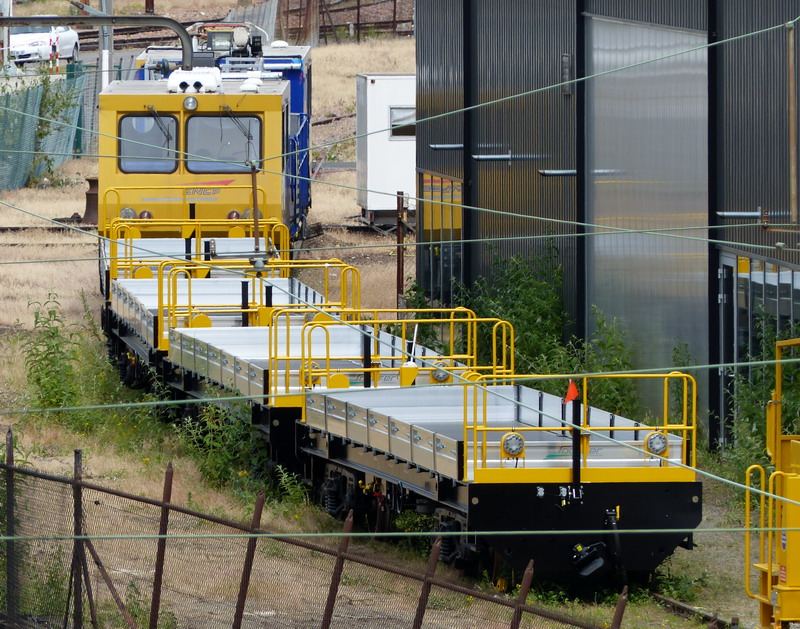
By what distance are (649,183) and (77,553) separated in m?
9.90

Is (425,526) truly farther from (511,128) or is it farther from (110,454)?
(511,128)

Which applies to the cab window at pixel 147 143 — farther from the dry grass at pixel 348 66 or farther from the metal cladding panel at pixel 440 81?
the dry grass at pixel 348 66

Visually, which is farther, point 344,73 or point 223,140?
point 344,73

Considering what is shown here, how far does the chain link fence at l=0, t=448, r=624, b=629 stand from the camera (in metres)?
9.16

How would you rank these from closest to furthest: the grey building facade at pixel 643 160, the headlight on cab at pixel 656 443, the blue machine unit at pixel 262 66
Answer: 1. the headlight on cab at pixel 656 443
2. the grey building facade at pixel 643 160
3. the blue machine unit at pixel 262 66

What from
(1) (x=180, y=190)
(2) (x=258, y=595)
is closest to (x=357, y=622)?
(2) (x=258, y=595)

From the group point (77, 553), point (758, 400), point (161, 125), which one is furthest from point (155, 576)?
point (161, 125)

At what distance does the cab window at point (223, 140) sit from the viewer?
70.3 ft

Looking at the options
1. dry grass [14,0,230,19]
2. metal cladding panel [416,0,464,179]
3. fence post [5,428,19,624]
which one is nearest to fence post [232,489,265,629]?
fence post [5,428,19,624]

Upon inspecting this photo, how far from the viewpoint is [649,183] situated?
57.2 ft

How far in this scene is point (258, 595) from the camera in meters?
9.58

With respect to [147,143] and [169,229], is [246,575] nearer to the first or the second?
[169,229]

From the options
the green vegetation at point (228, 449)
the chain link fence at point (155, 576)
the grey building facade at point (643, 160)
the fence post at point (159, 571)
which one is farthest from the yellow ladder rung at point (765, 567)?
the green vegetation at point (228, 449)

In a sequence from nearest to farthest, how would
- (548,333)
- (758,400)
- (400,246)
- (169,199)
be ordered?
1. (758,400)
2. (400,246)
3. (548,333)
4. (169,199)
